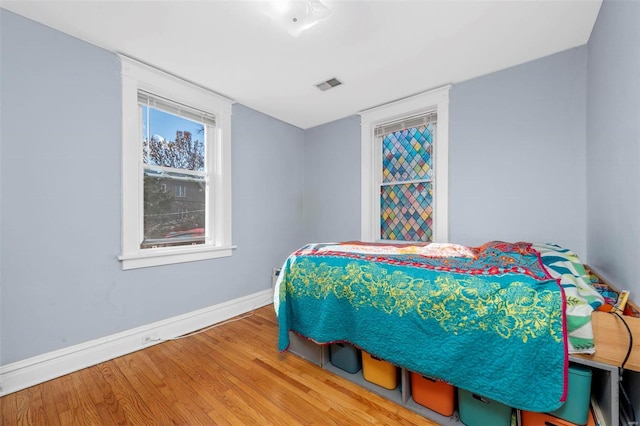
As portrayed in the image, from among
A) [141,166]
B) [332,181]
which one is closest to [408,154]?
[332,181]

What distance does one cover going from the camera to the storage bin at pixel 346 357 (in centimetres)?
180

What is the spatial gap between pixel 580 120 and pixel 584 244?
37.8 inches

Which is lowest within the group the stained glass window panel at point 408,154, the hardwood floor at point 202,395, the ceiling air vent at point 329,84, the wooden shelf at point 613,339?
the hardwood floor at point 202,395

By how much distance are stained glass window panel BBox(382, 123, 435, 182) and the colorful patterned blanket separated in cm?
126

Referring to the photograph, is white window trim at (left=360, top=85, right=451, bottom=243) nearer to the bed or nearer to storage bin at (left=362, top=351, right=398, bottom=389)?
the bed

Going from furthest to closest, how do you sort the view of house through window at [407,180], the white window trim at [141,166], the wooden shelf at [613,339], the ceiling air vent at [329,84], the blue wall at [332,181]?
the blue wall at [332,181]
the view of house through window at [407,180]
the ceiling air vent at [329,84]
the white window trim at [141,166]
the wooden shelf at [613,339]

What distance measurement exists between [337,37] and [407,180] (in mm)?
1684

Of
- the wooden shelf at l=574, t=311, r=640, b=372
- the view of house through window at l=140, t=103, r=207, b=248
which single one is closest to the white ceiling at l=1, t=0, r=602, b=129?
the view of house through window at l=140, t=103, r=207, b=248

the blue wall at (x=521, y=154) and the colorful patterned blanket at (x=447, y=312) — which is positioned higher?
the blue wall at (x=521, y=154)

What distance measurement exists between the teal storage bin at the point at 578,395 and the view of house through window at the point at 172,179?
9.57 feet

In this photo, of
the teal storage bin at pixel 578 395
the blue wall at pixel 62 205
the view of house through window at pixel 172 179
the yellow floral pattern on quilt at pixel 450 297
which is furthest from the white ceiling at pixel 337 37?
the teal storage bin at pixel 578 395

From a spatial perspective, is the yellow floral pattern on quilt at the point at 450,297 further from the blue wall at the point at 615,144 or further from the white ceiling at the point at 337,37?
the white ceiling at the point at 337,37

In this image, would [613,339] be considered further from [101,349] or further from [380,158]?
[101,349]

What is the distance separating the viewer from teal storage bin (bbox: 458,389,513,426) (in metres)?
1.25
